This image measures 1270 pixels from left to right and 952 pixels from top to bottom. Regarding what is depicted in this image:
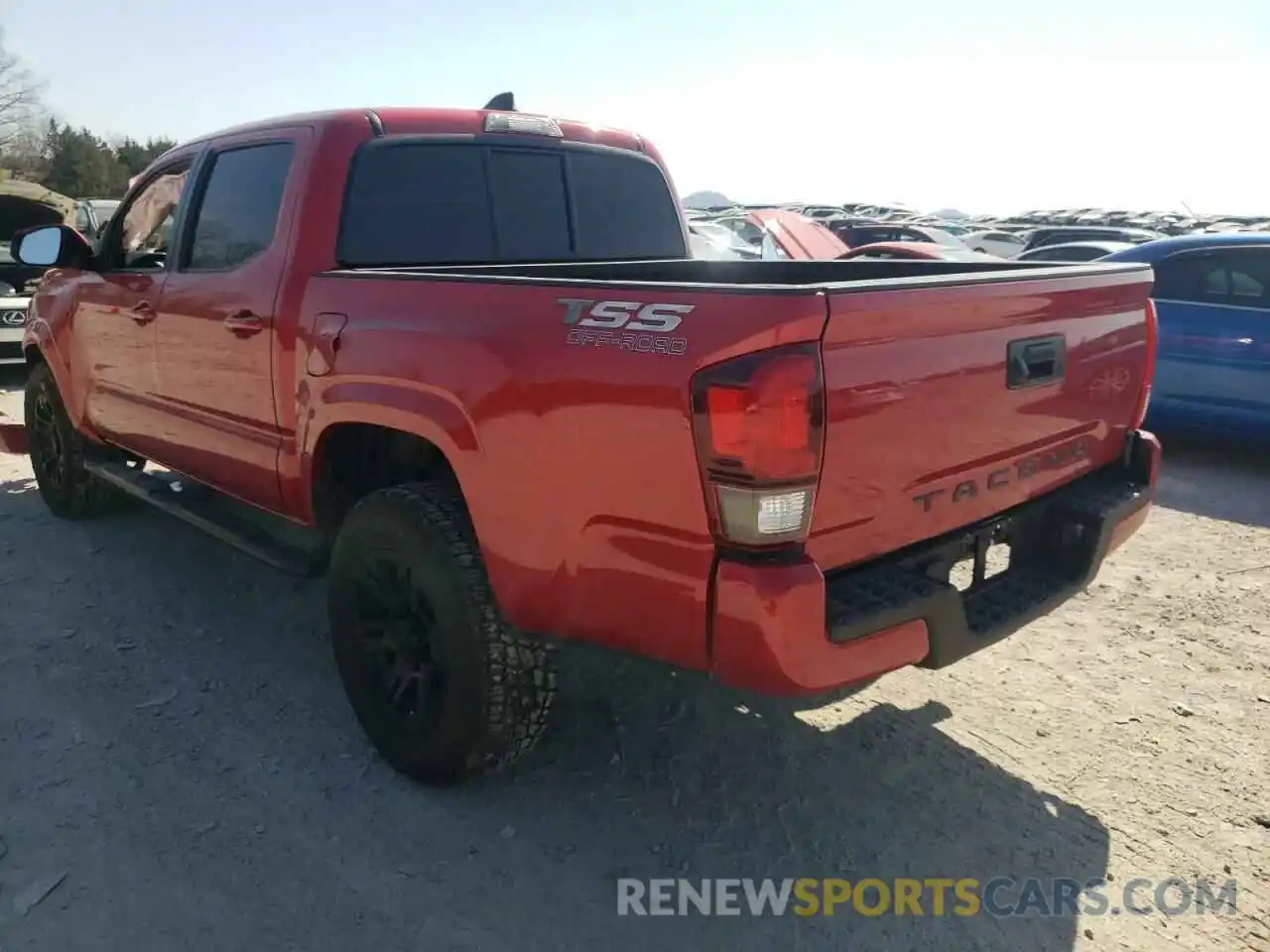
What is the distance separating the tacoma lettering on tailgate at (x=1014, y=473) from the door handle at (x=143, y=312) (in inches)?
131

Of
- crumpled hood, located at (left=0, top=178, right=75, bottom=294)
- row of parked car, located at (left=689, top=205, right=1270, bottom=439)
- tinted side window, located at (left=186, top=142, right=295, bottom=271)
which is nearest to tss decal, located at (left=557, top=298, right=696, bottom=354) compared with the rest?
tinted side window, located at (left=186, top=142, right=295, bottom=271)

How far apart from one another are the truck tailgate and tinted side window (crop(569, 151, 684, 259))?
6.57 ft

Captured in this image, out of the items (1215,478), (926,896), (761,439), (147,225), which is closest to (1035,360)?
(761,439)

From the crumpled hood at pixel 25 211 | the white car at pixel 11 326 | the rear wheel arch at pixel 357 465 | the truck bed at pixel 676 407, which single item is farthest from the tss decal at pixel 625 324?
the crumpled hood at pixel 25 211

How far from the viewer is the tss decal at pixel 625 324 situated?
219 centimetres

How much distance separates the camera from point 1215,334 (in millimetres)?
6805

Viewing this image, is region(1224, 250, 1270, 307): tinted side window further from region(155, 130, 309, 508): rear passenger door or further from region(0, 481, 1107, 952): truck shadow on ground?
region(155, 130, 309, 508): rear passenger door

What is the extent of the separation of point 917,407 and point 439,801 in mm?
1818

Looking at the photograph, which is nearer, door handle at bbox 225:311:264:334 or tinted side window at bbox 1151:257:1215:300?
door handle at bbox 225:311:264:334

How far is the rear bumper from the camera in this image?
2145mm

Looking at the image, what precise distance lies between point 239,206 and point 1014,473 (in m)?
2.99

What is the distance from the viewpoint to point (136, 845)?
109 inches

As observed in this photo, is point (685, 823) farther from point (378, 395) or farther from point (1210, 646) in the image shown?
point (1210, 646)

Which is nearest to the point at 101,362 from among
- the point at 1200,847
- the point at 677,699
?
the point at 677,699
